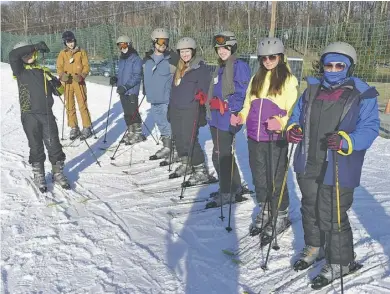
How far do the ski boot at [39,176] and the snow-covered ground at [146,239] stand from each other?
17cm

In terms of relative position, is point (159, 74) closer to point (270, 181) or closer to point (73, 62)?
point (73, 62)

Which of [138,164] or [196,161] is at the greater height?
[196,161]

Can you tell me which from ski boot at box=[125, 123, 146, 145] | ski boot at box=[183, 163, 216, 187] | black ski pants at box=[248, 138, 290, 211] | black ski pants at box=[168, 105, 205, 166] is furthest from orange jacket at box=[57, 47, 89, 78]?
black ski pants at box=[248, 138, 290, 211]

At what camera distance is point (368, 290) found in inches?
114

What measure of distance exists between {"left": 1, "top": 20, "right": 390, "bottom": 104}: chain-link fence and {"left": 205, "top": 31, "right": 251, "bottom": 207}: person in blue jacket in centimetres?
415

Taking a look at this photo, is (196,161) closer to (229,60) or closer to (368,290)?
(229,60)

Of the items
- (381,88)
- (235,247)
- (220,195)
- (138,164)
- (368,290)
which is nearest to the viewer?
(368,290)

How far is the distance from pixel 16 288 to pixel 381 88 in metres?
13.3

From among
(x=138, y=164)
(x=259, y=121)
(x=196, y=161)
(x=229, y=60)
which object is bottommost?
(x=138, y=164)

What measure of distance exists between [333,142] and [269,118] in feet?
2.83

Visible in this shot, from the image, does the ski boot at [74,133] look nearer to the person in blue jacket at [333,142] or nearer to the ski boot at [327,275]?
the person in blue jacket at [333,142]

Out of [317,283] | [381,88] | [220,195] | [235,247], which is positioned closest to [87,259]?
[235,247]

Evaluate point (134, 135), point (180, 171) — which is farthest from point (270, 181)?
point (134, 135)

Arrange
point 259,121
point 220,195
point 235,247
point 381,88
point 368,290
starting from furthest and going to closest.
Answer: point 381,88 → point 220,195 → point 235,247 → point 259,121 → point 368,290
